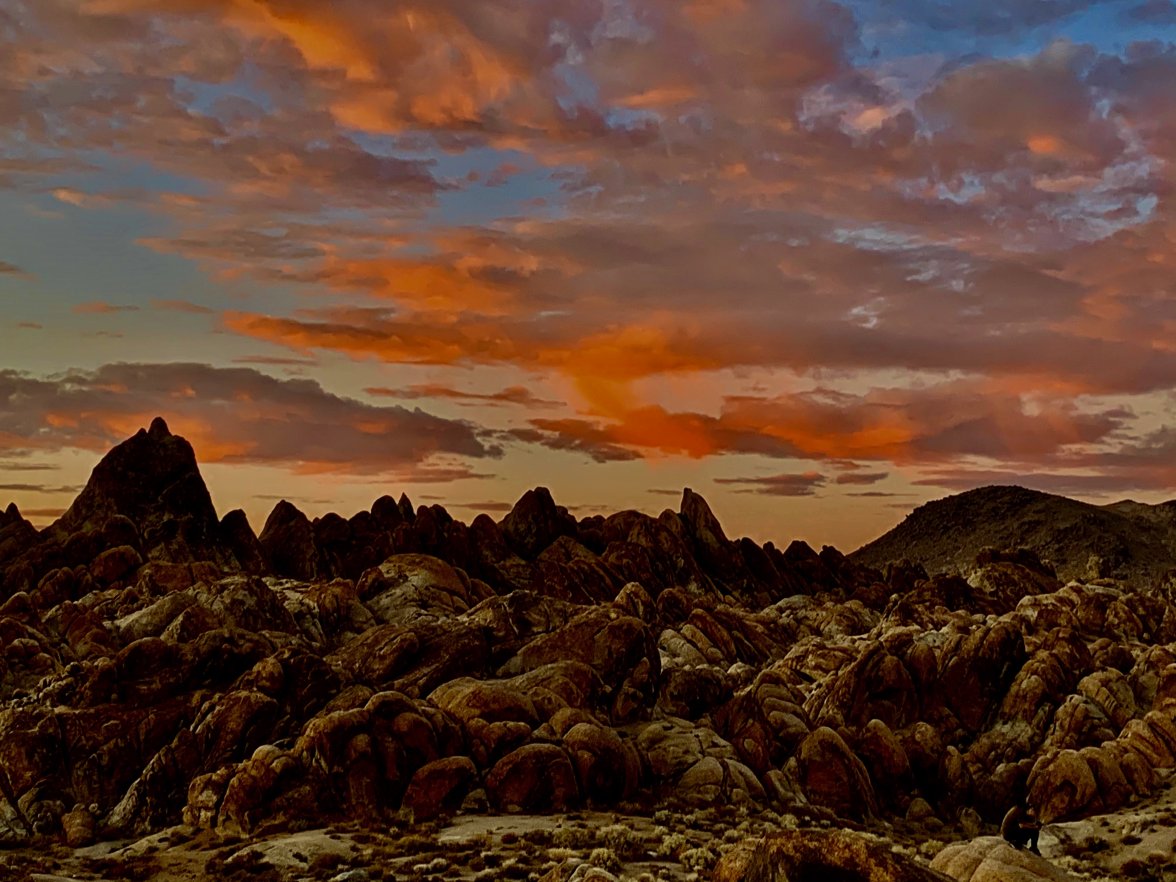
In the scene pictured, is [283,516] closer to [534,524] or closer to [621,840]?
[534,524]

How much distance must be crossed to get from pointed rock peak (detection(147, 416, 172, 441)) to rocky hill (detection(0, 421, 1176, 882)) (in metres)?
40.6

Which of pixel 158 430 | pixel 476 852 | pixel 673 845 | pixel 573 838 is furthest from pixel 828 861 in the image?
pixel 158 430

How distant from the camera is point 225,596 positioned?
89.9 m

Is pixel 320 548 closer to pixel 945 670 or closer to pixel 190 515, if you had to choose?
pixel 190 515

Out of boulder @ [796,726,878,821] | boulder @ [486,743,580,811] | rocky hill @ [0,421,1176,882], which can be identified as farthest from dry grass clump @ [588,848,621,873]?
boulder @ [796,726,878,821]

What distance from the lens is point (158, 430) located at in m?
157

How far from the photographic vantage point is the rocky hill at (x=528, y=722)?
51.0 m

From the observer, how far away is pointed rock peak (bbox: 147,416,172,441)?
156250 mm

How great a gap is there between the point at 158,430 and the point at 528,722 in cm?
11686

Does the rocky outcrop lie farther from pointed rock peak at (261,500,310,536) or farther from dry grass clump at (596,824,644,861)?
pointed rock peak at (261,500,310,536)

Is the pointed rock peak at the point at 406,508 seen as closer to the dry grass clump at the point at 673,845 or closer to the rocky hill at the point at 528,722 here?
the rocky hill at the point at 528,722

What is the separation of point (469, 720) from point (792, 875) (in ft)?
133

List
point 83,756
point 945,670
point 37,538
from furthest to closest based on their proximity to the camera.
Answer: point 37,538 < point 945,670 < point 83,756

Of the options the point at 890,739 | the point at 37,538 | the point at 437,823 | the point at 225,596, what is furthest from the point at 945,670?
the point at 37,538
